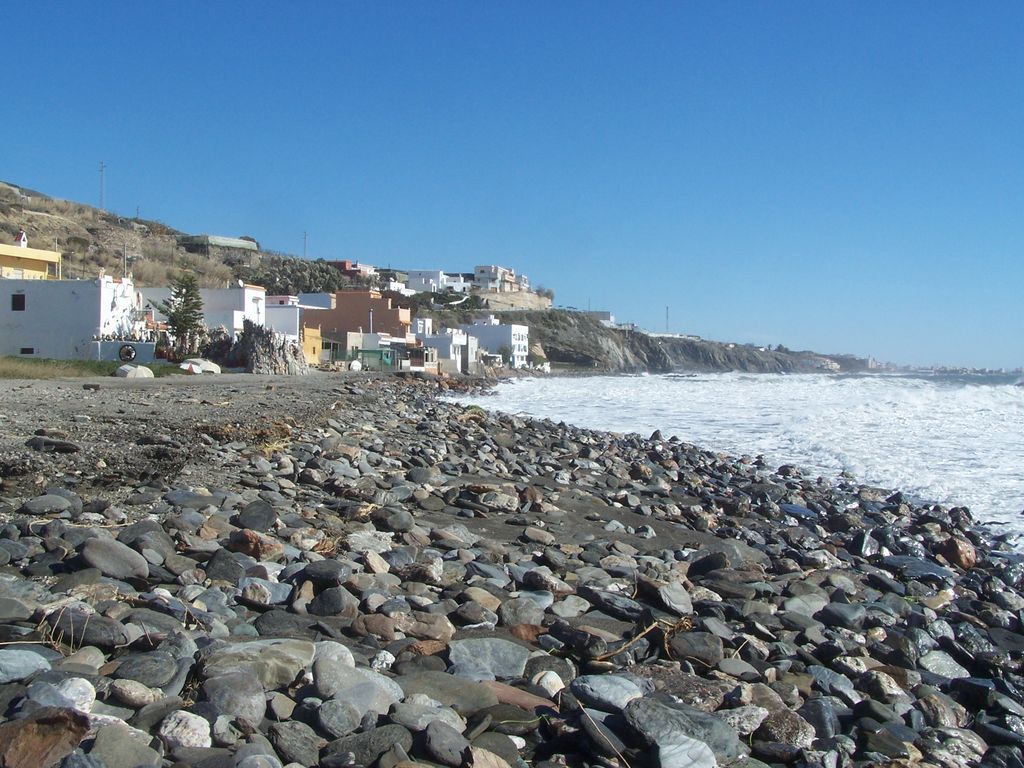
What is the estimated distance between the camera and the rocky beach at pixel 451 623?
2.92m

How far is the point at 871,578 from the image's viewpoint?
683 cm

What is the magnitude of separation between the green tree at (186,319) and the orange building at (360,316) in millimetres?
22668

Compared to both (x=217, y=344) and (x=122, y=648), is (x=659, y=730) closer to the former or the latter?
→ (x=122, y=648)

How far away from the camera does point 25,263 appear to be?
116 ft

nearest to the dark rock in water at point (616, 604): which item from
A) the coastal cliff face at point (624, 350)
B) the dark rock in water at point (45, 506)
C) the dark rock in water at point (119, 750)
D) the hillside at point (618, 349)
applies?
the dark rock in water at point (119, 750)

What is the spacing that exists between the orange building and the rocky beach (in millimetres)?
49664

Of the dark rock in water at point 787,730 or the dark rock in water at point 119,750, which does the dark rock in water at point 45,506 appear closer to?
the dark rock in water at point 119,750

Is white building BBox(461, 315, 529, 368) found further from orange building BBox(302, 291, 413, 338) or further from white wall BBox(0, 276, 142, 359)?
white wall BBox(0, 276, 142, 359)

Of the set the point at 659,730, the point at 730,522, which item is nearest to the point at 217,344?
the point at 730,522

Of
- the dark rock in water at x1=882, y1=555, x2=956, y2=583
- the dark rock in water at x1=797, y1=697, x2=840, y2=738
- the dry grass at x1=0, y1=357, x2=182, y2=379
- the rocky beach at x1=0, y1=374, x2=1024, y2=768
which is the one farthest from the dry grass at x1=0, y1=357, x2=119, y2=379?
the dark rock in water at x1=797, y1=697, x2=840, y2=738

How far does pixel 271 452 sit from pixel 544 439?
292 inches

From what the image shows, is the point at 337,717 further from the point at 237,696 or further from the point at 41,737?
the point at 41,737

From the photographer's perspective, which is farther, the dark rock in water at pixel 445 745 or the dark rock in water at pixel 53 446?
the dark rock in water at pixel 53 446

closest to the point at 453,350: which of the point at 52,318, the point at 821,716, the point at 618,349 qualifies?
the point at 52,318
